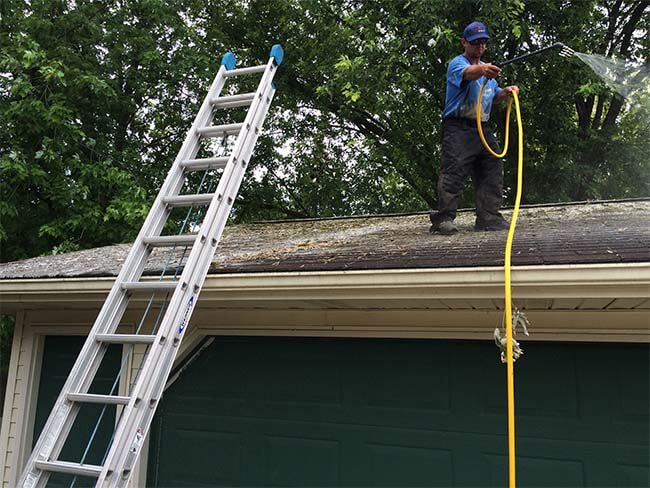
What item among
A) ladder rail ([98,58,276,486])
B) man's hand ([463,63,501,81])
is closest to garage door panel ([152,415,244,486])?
ladder rail ([98,58,276,486])

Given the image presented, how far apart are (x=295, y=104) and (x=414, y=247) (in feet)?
34.4

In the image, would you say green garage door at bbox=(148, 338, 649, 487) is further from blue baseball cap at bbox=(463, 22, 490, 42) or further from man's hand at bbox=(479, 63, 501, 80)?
blue baseball cap at bbox=(463, 22, 490, 42)

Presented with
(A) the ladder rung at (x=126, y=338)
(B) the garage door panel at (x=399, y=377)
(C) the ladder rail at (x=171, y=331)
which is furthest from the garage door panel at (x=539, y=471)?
(A) the ladder rung at (x=126, y=338)

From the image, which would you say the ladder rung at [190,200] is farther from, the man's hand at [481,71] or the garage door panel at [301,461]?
the garage door panel at [301,461]

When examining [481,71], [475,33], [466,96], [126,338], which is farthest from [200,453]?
[475,33]

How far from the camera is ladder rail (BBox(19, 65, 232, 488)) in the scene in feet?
8.47

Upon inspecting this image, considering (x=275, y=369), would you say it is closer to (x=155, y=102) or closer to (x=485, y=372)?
(x=485, y=372)

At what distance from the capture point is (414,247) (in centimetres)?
369

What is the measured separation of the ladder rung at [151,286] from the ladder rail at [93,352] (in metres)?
0.05

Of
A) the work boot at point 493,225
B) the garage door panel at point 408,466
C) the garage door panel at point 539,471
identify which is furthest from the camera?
the work boot at point 493,225

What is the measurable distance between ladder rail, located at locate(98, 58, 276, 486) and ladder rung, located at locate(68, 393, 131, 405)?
2.1 inches

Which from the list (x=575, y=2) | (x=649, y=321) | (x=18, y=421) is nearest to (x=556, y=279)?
(x=649, y=321)

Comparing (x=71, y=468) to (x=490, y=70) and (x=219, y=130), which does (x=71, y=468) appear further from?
(x=490, y=70)

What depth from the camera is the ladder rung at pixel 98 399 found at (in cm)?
259
